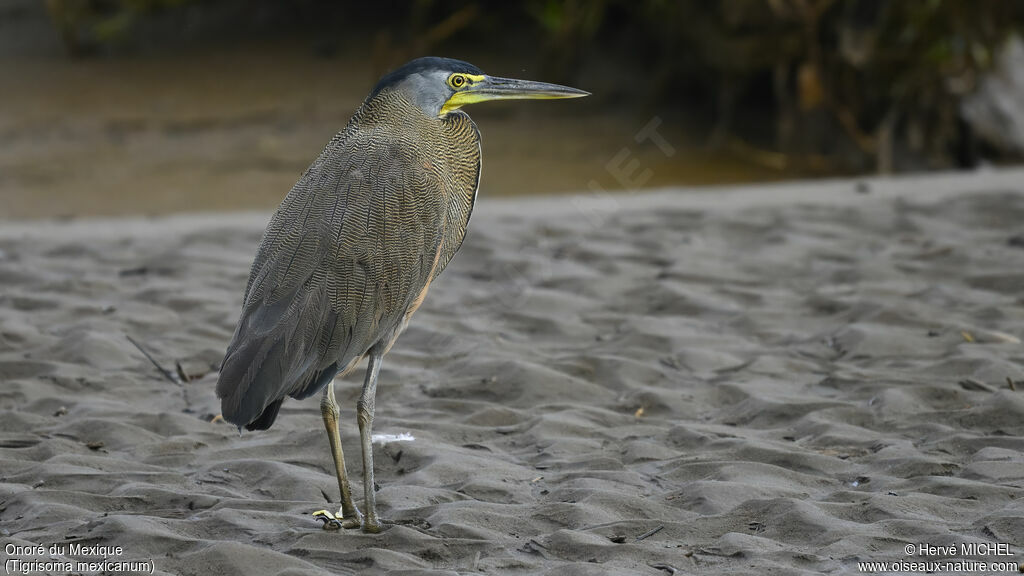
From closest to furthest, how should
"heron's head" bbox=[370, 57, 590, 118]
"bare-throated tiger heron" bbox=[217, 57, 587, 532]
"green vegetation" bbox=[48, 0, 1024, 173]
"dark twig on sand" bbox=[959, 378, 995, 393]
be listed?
"bare-throated tiger heron" bbox=[217, 57, 587, 532] < "heron's head" bbox=[370, 57, 590, 118] < "dark twig on sand" bbox=[959, 378, 995, 393] < "green vegetation" bbox=[48, 0, 1024, 173]

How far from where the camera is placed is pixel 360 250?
11.2 ft

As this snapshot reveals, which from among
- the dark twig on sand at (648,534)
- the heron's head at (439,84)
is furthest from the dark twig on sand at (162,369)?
the dark twig on sand at (648,534)

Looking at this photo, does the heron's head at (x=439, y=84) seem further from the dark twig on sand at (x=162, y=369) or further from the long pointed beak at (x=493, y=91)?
the dark twig on sand at (x=162, y=369)

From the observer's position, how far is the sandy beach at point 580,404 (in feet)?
10.8

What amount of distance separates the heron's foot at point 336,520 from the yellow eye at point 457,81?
4.38ft

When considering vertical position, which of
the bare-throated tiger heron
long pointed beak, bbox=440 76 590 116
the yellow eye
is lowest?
the bare-throated tiger heron

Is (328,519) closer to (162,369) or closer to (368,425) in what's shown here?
(368,425)

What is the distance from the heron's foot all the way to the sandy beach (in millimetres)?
43

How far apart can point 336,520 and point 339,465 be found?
0.55 ft

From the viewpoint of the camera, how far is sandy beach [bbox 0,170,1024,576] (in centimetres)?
330

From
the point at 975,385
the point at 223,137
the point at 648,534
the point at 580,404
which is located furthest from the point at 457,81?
the point at 223,137

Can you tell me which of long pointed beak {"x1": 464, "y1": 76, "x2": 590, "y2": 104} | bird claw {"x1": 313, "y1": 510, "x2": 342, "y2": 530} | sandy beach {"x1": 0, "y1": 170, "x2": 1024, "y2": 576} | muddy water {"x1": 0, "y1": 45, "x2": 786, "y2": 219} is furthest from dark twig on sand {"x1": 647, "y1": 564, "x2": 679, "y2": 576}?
muddy water {"x1": 0, "y1": 45, "x2": 786, "y2": 219}

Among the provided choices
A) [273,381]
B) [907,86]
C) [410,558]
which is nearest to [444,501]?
[410,558]

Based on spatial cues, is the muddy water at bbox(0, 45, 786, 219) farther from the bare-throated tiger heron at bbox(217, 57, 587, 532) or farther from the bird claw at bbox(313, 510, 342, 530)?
the bird claw at bbox(313, 510, 342, 530)
